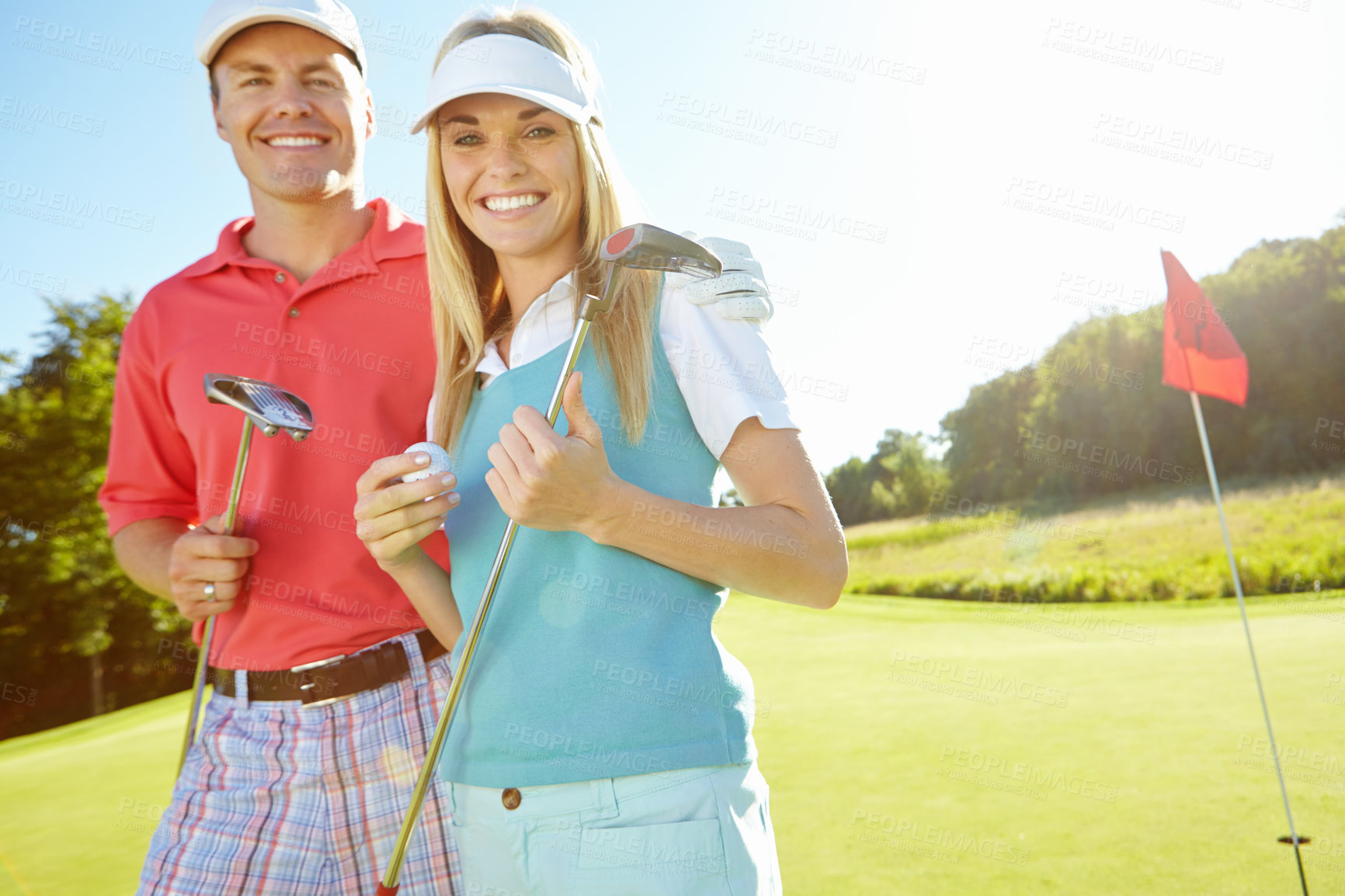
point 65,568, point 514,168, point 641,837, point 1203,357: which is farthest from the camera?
point 65,568

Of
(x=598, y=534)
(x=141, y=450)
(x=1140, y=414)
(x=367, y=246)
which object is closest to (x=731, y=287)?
(x=598, y=534)

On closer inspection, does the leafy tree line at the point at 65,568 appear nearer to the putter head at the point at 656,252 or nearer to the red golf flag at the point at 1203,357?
the red golf flag at the point at 1203,357

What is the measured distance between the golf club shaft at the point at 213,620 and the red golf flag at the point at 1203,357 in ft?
14.4

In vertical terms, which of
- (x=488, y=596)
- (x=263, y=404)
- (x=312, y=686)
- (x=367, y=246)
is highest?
(x=367, y=246)

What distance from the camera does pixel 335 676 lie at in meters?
1.90

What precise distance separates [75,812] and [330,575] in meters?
3.38

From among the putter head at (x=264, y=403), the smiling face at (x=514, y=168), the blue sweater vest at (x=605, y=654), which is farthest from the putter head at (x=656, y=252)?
the putter head at (x=264, y=403)

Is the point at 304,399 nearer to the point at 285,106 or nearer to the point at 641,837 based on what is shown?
the point at 285,106

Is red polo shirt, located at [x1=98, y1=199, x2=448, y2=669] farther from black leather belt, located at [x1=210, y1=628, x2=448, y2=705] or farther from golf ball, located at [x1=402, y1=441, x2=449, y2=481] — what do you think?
golf ball, located at [x1=402, y1=441, x2=449, y2=481]

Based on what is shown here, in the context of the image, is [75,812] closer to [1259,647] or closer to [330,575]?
[330,575]

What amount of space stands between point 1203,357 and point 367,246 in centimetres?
452

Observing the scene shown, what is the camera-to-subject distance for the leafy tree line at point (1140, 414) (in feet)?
53.1

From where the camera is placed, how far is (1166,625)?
22.2ft

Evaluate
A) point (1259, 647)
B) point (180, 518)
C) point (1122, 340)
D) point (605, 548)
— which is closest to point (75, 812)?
point (180, 518)
